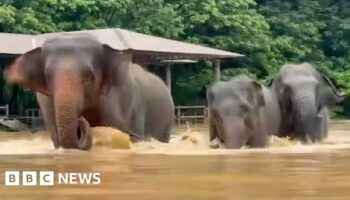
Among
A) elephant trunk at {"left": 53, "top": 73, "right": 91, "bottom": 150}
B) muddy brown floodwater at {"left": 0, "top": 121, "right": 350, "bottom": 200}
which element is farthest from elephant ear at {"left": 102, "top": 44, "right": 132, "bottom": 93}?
muddy brown floodwater at {"left": 0, "top": 121, "right": 350, "bottom": 200}

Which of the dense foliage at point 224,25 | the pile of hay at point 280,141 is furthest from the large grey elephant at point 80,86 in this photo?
the dense foliage at point 224,25

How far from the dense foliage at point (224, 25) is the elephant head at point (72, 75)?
18.0 m

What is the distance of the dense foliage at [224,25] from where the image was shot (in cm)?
2870

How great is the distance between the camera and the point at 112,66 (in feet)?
29.3

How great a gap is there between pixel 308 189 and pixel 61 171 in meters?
1.62

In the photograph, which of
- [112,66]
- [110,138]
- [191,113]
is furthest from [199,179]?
[191,113]

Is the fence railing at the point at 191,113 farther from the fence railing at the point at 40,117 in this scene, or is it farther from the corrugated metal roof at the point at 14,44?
the corrugated metal roof at the point at 14,44

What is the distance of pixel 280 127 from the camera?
1230 centimetres

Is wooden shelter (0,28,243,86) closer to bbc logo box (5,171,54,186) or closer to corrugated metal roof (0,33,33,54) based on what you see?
corrugated metal roof (0,33,33,54)

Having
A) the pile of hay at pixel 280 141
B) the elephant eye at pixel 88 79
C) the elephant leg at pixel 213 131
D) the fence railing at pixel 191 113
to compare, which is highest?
the elephant eye at pixel 88 79

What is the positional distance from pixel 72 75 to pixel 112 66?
2.54 feet

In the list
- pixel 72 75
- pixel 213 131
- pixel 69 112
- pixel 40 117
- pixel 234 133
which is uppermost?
pixel 72 75

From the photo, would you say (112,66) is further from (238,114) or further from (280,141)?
(280,141)

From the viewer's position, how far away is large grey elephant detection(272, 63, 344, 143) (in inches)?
468
